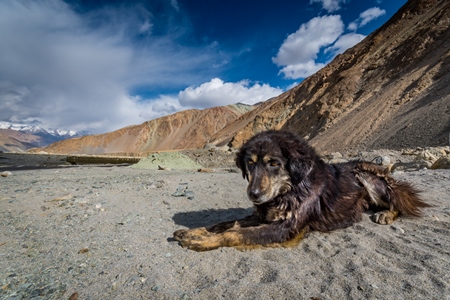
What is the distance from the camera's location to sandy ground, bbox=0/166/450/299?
7.41ft

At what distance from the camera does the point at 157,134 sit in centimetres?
13550

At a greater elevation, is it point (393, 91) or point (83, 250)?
point (393, 91)

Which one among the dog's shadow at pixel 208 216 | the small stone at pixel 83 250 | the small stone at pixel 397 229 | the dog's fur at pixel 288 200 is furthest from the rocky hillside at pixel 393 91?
the small stone at pixel 83 250

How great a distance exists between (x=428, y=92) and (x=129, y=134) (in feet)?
458

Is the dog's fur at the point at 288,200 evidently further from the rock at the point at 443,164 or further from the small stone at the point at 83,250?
the rock at the point at 443,164

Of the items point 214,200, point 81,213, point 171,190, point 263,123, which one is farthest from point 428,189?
point 263,123

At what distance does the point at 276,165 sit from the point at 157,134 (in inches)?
5417

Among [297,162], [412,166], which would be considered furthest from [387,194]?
[412,166]

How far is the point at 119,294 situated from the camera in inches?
89.7

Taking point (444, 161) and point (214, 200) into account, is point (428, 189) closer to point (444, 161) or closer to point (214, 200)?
point (444, 161)

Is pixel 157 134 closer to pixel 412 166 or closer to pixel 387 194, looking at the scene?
pixel 412 166

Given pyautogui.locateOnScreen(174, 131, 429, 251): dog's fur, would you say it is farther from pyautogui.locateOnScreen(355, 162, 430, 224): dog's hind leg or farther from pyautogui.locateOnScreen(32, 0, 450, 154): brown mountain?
pyautogui.locateOnScreen(32, 0, 450, 154): brown mountain

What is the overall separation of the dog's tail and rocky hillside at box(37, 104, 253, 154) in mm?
116347

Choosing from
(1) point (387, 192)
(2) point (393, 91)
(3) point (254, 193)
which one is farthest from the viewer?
(2) point (393, 91)
